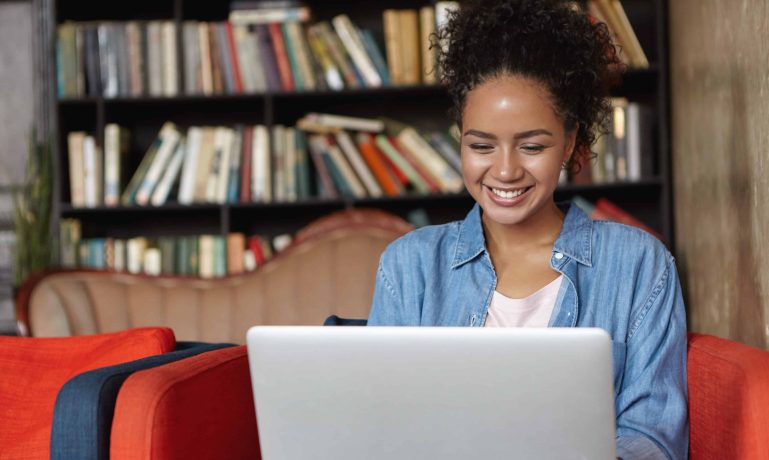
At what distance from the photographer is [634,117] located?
3080 mm

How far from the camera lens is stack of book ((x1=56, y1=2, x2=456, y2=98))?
321 cm

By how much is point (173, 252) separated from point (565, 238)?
6.96 ft

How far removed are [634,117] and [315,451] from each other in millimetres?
2367

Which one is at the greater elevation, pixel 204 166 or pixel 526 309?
pixel 204 166

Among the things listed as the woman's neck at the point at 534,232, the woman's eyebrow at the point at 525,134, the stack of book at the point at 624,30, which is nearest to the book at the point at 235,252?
the stack of book at the point at 624,30

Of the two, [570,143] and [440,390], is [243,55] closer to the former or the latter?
[570,143]

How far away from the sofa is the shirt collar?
1080 mm

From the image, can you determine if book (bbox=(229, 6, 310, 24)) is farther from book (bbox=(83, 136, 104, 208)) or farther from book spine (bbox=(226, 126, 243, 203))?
book (bbox=(83, 136, 104, 208))

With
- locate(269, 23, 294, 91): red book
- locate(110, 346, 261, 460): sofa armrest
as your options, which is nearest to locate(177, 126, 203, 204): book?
locate(269, 23, 294, 91): red book

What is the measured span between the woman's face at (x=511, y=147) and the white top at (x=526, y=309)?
0.40ft

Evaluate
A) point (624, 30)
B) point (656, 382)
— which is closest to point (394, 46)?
point (624, 30)

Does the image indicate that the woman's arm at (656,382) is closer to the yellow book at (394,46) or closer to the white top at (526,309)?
the white top at (526,309)

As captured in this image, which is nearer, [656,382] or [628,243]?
[656,382]

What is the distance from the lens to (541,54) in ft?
4.74
